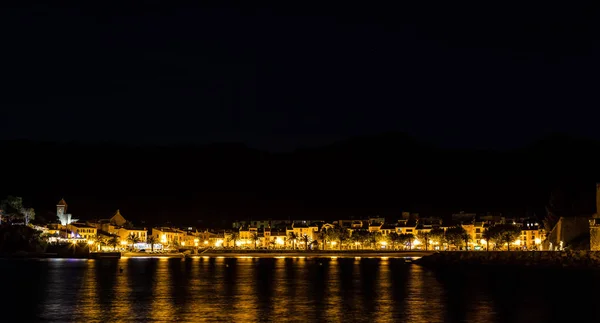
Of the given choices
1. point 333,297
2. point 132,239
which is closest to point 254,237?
point 132,239

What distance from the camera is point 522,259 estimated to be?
60.1 meters

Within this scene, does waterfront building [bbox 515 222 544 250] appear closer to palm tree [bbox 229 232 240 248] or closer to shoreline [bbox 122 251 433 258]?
shoreline [bbox 122 251 433 258]

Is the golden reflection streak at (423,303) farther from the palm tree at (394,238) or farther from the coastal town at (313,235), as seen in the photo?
the palm tree at (394,238)

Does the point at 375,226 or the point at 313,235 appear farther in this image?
the point at 313,235

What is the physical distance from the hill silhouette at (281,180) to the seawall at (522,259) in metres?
73.0

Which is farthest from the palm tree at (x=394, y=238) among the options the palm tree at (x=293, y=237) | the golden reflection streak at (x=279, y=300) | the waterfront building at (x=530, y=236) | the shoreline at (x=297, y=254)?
the golden reflection streak at (x=279, y=300)

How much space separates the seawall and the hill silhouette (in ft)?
240

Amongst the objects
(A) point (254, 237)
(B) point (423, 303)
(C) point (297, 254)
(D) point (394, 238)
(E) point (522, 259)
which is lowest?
(C) point (297, 254)

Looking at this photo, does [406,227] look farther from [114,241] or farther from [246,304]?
[246,304]

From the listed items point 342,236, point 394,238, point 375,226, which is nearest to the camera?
point 394,238

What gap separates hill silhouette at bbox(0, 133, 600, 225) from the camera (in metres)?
154

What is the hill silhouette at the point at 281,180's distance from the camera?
15350cm

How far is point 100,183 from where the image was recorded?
167 metres

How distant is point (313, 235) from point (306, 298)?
82.9 metres
